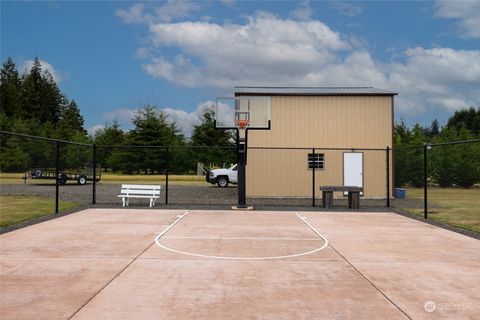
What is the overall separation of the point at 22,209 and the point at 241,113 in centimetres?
911

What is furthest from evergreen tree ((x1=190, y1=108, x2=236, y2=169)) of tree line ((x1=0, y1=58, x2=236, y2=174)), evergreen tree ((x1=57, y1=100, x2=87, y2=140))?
evergreen tree ((x1=57, y1=100, x2=87, y2=140))

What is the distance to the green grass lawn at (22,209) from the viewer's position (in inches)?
525

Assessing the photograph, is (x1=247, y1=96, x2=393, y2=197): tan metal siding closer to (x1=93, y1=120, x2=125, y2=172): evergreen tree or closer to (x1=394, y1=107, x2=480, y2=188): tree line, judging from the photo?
(x1=394, y1=107, x2=480, y2=188): tree line

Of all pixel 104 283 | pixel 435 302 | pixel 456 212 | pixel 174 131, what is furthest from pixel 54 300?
pixel 174 131

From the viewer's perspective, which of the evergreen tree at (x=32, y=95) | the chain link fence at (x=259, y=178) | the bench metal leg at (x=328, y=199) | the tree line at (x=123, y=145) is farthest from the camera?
the evergreen tree at (x=32, y=95)

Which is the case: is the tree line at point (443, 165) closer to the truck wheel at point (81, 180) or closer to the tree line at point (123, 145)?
the tree line at point (123, 145)

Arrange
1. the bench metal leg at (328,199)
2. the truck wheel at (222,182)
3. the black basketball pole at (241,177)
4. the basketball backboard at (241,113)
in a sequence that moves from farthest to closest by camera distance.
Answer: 1. the truck wheel at (222,182)
2. the basketball backboard at (241,113)
3. the bench metal leg at (328,199)
4. the black basketball pole at (241,177)

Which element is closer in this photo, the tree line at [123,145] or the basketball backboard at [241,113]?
the basketball backboard at [241,113]

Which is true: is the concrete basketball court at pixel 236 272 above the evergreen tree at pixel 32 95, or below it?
below

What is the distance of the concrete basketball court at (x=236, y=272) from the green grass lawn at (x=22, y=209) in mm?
2255

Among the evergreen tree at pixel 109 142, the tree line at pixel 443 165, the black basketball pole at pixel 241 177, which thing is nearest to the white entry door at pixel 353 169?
the black basketball pole at pixel 241 177

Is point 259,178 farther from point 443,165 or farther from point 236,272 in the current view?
point 443,165

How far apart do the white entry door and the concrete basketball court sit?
10.2m

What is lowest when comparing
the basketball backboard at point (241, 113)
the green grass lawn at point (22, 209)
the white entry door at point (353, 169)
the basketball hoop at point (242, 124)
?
the green grass lawn at point (22, 209)
